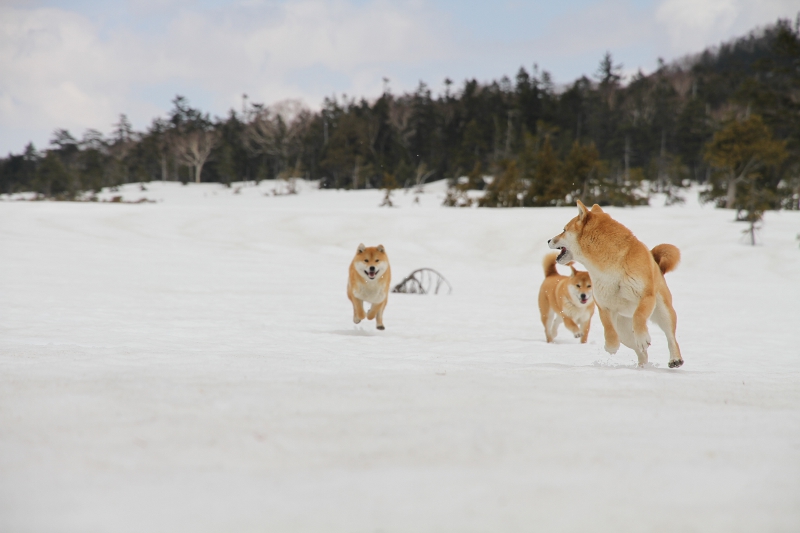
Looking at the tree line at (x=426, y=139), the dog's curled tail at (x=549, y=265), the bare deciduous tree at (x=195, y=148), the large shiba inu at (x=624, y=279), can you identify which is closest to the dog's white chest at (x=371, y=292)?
the dog's curled tail at (x=549, y=265)

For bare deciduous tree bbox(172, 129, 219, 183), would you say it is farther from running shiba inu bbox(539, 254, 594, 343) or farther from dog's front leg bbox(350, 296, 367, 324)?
running shiba inu bbox(539, 254, 594, 343)

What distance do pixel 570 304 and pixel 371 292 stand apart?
249 cm

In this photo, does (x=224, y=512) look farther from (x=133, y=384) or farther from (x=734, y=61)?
(x=734, y=61)

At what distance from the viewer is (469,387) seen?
102 inches

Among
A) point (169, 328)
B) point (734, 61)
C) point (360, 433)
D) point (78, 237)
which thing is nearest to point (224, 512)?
point (360, 433)

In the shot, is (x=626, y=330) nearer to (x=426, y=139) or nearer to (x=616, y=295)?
(x=616, y=295)

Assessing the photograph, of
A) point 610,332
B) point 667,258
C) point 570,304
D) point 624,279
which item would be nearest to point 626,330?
point 610,332

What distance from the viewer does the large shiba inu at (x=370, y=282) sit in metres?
6.79

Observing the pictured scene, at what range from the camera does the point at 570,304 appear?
6578mm

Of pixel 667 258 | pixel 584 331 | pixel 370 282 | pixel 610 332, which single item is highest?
pixel 667 258

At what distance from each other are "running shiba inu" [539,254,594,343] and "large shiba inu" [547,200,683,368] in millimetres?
1834

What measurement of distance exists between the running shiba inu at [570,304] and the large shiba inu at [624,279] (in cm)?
183

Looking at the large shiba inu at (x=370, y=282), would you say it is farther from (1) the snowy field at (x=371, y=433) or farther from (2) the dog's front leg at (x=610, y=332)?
(2) the dog's front leg at (x=610, y=332)

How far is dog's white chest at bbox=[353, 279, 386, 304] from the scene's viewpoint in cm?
686
